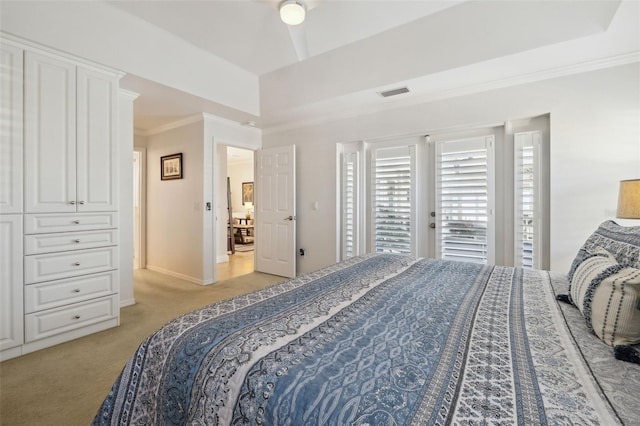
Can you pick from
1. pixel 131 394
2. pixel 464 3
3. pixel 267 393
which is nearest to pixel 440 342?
pixel 267 393

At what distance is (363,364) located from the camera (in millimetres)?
807

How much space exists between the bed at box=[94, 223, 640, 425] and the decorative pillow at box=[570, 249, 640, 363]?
4 cm

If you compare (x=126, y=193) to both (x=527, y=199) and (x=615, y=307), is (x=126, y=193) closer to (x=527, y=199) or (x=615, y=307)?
(x=615, y=307)

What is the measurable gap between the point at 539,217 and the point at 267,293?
113 inches

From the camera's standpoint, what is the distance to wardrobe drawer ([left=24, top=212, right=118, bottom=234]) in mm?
2268

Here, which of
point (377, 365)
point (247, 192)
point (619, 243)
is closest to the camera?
point (377, 365)

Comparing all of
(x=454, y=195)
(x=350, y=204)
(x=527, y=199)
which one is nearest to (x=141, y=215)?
(x=350, y=204)

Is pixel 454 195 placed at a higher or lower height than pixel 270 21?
lower

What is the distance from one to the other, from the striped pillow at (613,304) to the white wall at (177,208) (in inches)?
158

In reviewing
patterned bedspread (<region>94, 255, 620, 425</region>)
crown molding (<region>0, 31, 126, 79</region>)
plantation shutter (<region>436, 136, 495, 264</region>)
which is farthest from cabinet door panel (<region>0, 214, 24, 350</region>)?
plantation shutter (<region>436, 136, 495, 264</region>)

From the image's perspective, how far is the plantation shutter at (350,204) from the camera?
4051 mm

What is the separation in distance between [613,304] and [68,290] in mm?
3427

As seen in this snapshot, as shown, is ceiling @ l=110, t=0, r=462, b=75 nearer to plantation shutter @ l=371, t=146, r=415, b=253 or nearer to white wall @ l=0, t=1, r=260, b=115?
white wall @ l=0, t=1, r=260, b=115

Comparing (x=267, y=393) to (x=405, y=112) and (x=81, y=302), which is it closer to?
(x=81, y=302)
